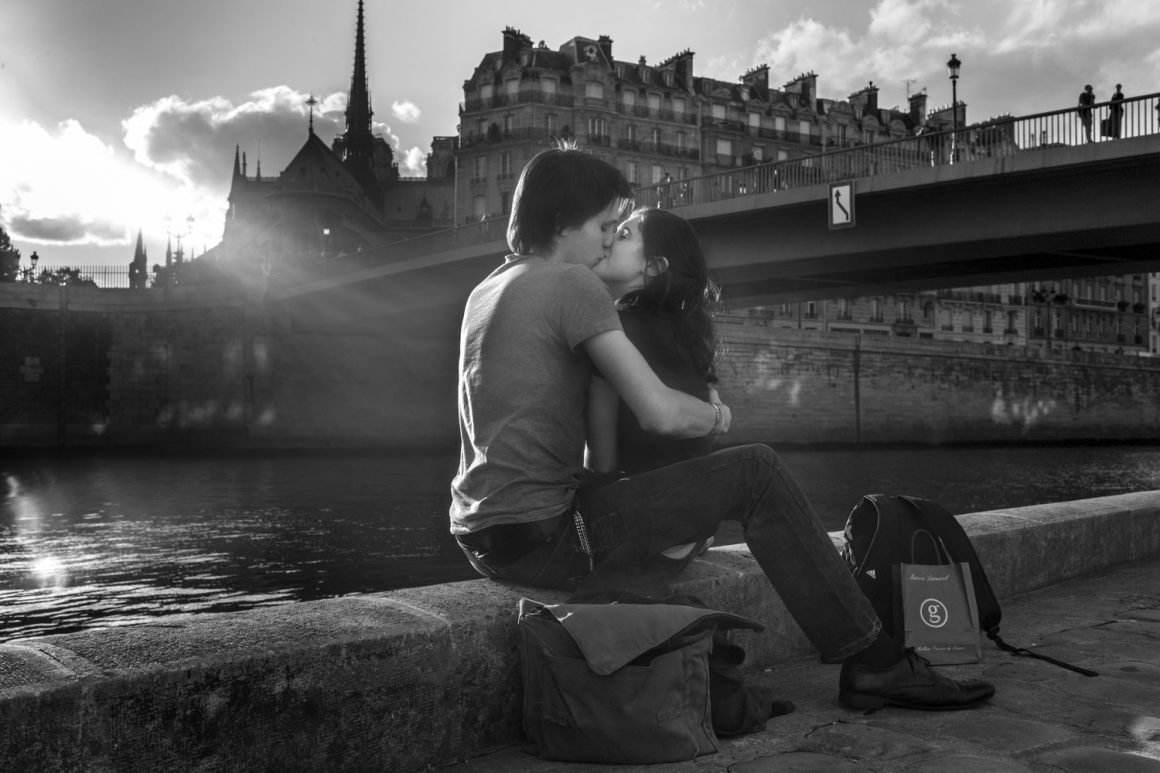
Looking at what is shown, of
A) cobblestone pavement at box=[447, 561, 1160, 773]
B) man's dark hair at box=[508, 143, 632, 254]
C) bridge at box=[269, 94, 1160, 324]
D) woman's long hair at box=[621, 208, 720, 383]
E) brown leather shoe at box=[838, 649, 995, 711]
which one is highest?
bridge at box=[269, 94, 1160, 324]

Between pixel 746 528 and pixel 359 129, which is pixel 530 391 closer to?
pixel 746 528

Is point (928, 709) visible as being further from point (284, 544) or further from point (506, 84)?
point (506, 84)

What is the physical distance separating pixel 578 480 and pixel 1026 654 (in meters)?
1.71

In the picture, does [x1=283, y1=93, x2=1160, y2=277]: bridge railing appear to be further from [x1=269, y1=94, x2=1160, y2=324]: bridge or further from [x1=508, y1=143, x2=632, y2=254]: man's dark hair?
[x1=508, y1=143, x2=632, y2=254]: man's dark hair

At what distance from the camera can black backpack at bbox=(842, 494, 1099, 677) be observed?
333 cm

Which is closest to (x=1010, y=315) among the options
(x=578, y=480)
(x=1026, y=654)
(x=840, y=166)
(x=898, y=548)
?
(x=840, y=166)

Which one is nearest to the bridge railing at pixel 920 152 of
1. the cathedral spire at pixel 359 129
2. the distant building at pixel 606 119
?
the distant building at pixel 606 119

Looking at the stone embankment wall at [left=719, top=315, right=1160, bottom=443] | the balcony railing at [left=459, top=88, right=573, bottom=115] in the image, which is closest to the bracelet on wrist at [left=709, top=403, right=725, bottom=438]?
the stone embankment wall at [left=719, top=315, right=1160, bottom=443]

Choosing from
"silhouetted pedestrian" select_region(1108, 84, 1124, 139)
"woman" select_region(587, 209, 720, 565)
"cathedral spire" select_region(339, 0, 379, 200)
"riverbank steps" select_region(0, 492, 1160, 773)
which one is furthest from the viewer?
"cathedral spire" select_region(339, 0, 379, 200)

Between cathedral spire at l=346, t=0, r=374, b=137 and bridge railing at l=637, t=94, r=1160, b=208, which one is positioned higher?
cathedral spire at l=346, t=0, r=374, b=137

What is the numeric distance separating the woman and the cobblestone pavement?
0.63 m

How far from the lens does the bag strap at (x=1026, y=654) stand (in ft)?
10.5

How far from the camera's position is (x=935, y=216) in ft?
57.1

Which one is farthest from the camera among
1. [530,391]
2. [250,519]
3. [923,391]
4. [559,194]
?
[923,391]
